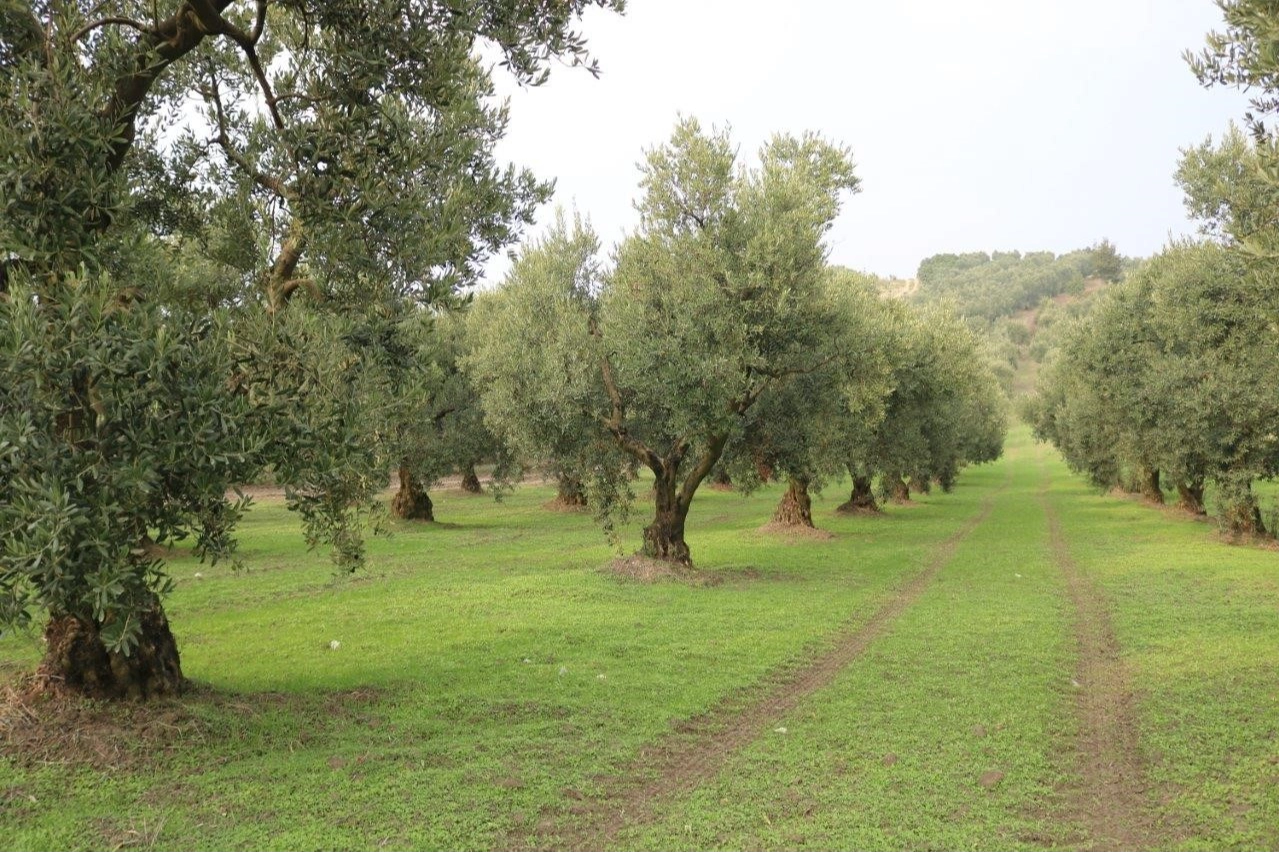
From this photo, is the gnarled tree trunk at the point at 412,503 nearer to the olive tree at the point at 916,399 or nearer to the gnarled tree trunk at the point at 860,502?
the olive tree at the point at 916,399

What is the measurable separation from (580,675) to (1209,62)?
433 inches

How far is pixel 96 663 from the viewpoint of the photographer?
9.51m

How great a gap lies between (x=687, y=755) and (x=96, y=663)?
644cm

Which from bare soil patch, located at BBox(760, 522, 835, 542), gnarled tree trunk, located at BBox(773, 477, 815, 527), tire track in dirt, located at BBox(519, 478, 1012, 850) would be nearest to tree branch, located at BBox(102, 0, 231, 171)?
tire track in dirt, located at BBox(519, 478, 1012, 850)

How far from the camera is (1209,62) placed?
9.95m

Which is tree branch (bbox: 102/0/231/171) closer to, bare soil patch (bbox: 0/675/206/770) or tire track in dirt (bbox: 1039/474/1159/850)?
bare soil patch (bbox: 0/675/206/770)

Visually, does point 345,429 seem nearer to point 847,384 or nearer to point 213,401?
point 213,401

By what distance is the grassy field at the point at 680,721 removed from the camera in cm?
775

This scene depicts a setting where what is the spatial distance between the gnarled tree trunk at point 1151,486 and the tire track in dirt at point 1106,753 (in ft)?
109

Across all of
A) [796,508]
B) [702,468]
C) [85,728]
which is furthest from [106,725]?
[796,508]

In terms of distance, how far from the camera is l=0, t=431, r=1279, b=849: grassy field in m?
7.75

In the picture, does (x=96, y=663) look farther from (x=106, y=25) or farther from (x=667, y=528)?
(x=667, y=528)

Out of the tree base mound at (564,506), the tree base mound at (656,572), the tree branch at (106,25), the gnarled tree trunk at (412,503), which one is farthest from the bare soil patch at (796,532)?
the tree branch at (106,25)

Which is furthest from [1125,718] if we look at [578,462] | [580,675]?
[578,462]
